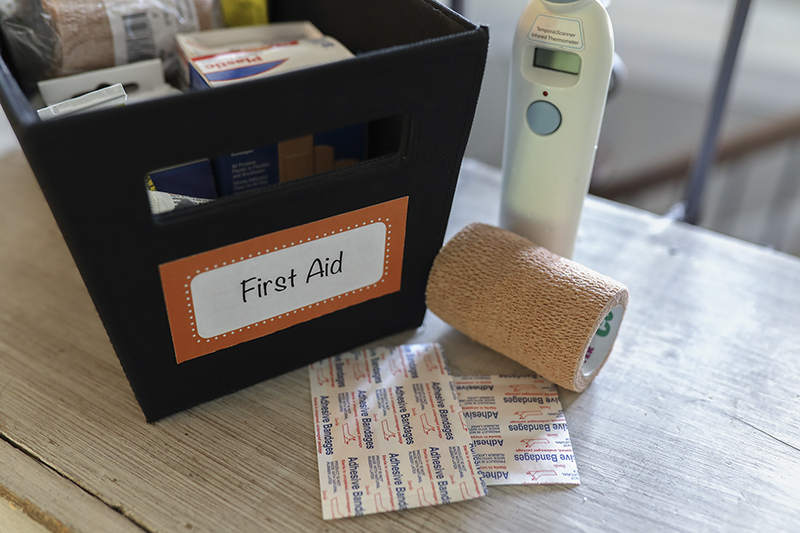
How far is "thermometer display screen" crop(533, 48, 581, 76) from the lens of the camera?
522 millimetres

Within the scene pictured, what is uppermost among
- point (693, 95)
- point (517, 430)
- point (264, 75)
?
point (264, 75)

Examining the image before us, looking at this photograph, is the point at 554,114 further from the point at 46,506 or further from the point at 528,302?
the point at 46,506

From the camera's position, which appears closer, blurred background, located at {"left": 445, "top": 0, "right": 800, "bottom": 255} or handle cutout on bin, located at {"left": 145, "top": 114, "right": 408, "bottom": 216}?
handle cutout on bin, located at {"left": 145, "top": 114, "right": 408, "bottom": 216}

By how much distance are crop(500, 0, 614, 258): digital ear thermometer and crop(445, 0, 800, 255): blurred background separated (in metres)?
1.02

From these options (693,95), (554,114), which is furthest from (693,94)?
(554,114)

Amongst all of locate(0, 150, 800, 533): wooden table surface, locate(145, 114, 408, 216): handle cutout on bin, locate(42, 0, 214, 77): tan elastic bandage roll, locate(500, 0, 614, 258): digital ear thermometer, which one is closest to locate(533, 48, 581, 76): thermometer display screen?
locate(500, 0, 614, 258): digital ear thermometer

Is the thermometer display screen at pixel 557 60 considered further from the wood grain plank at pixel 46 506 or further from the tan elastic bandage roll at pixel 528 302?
the wood grain plank at pixel 46 506

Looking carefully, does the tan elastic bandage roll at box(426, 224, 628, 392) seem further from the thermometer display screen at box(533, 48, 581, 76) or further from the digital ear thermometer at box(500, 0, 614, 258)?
the thermometer display screen at box(533, 48, 581, 76)

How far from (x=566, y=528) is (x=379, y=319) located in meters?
0.25

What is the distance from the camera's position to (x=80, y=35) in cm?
59

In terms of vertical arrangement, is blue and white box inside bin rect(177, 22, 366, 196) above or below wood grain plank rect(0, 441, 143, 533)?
above

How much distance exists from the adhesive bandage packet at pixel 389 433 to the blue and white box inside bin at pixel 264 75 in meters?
0.19

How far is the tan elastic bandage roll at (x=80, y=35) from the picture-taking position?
58cm

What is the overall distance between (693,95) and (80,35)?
1.73 metres
